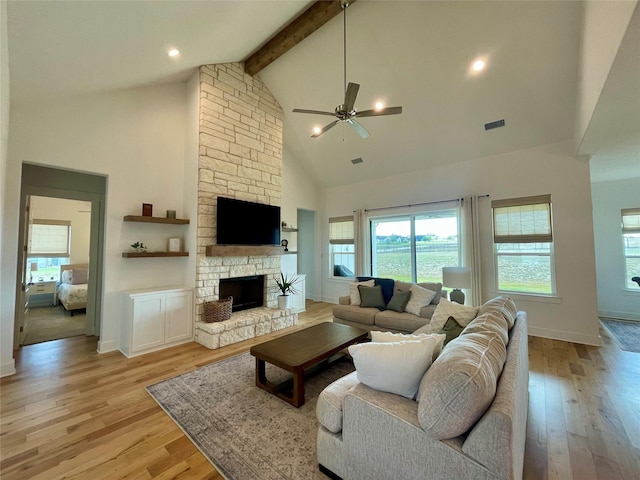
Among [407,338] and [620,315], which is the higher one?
[407,338]

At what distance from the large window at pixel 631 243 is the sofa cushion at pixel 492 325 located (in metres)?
5.76

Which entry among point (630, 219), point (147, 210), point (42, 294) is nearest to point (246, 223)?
point (147, 210)

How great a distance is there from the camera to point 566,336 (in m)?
4.14

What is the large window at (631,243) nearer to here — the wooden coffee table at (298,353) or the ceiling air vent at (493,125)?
the ceiling air vent at (493,125)

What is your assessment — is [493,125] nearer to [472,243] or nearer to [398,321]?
[472,243]

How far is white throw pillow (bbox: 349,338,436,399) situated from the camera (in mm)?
1433

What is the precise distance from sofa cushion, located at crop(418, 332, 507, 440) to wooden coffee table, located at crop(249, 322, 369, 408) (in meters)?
1.35

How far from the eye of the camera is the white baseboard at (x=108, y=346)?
361cm

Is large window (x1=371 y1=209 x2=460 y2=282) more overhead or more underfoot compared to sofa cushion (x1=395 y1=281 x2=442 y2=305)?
more overhead

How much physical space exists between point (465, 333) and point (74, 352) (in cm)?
483

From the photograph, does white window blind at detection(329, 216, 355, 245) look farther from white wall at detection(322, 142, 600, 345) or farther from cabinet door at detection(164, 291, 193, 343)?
cabinet door at detection(164, 291, 193, 343)

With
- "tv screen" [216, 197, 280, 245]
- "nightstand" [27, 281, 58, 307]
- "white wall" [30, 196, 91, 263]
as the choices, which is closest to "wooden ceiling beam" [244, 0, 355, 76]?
"tv screen" [216, 197, 280, 245]

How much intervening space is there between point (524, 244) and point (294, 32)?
5180mm

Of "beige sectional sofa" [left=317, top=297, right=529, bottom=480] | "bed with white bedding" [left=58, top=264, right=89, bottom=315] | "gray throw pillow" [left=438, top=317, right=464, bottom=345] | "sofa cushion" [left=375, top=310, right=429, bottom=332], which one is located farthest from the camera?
"bed with white bedding" [left=58, top=264, right=89, bottom=315]
